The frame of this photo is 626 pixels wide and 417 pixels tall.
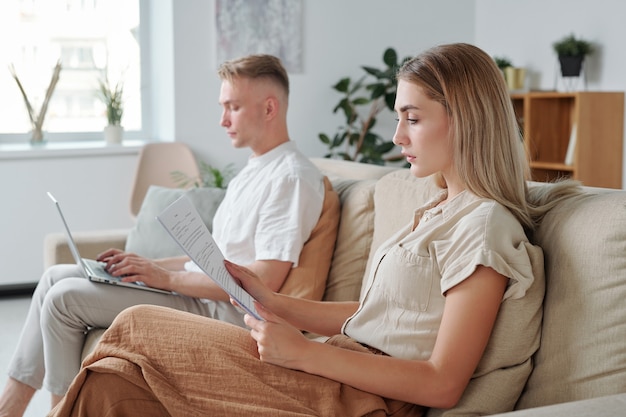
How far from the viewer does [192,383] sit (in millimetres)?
1428

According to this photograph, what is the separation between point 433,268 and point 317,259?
0.87 metres

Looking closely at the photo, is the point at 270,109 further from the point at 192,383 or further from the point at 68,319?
the point at 192,383

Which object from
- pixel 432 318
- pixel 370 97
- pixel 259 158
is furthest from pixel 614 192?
pixel 370 97

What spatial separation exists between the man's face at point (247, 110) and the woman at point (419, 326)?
1.00 meters

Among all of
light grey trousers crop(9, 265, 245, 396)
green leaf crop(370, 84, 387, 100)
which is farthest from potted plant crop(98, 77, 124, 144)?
light grey trousers crop(9, 265, 245, 396)

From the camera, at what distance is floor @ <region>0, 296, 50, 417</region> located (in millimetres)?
2945

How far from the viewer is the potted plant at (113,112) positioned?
4949 mm

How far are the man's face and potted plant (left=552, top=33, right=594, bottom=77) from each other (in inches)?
98.7

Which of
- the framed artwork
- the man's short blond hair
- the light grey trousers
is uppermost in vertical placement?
the framed artwork

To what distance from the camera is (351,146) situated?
209 inches

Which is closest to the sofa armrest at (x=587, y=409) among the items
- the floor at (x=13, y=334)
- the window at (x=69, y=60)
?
Answer: the floor at (x=13, y=334)

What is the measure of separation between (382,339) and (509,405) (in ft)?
0.88

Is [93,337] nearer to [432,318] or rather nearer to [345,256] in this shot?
[345,256]

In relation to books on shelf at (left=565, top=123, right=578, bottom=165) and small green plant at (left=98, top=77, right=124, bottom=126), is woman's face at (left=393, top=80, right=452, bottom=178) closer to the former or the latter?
books on shelf at (left=565, top=123, right=578, bottom=165)
